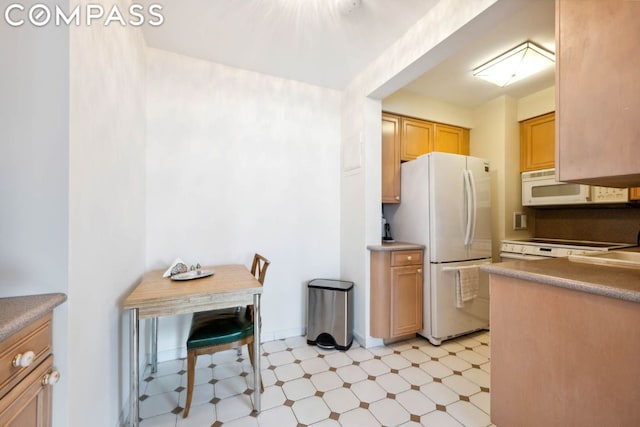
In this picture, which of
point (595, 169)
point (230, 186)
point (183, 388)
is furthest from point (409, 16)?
point (183, 388)

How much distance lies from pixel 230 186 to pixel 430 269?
80.4 inches

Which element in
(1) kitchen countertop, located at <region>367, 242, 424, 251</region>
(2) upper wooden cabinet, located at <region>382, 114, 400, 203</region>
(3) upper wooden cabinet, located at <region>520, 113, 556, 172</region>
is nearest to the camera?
(1) kitchen countertop, located at <region>367, 242, 424, 251</region>

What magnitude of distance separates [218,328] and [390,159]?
2238 mm

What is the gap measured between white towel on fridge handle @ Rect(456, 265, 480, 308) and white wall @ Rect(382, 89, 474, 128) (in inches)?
69.5

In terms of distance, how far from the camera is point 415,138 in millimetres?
2908

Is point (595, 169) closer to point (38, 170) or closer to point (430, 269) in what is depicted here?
point (430, 269)

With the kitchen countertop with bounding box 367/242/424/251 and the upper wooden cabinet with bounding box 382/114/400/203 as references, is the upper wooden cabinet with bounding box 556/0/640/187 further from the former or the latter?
the upper wooden cabinet with bounding box 382/114/400/203

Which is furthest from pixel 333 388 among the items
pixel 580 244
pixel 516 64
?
pixel 516 64

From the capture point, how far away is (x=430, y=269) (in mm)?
2410

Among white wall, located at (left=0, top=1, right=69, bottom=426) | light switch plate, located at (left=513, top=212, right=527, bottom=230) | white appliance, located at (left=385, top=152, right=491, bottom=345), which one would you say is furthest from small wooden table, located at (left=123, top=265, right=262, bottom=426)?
light switch plate, located at (left=513, top=212, right=527, bottom=230)

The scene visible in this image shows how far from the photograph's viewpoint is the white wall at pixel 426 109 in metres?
2.79

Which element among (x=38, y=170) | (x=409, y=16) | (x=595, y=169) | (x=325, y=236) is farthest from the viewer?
(x=325, y=236)

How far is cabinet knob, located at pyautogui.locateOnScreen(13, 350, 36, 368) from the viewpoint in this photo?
0.67 m

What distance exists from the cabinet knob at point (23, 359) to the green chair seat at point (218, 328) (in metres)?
0.87
